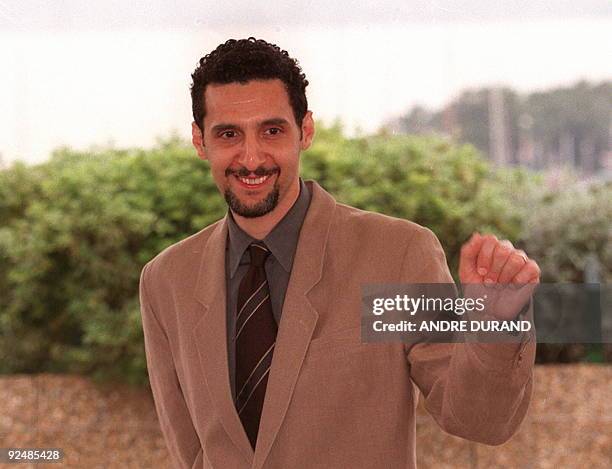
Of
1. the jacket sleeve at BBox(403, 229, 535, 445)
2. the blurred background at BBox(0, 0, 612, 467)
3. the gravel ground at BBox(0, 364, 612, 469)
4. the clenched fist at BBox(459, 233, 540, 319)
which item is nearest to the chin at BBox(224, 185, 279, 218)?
the jacket sleeve at BBox(403, 229, 535, 445)

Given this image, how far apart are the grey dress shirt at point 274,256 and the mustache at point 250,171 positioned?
9 cm

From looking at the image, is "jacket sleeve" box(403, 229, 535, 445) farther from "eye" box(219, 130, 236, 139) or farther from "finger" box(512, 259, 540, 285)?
"eye" box(219, 130, 236, 139)

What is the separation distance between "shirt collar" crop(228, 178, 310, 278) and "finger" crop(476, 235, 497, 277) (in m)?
0.59

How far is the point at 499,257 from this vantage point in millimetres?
1377

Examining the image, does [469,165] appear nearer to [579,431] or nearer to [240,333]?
[579,431]

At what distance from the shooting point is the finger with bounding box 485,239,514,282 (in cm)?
138

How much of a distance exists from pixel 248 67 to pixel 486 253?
710mm

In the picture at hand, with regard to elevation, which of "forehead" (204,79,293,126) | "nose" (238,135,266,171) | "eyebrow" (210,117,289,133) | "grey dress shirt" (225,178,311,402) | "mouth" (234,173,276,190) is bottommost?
"grey dress shirt" (225,178,311,402)

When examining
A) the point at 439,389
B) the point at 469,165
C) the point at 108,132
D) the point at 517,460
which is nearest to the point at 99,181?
the point at 108,132

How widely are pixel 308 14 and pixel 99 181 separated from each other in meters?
0.99

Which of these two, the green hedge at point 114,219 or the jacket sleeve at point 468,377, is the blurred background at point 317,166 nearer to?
the green hedge at point 114,219

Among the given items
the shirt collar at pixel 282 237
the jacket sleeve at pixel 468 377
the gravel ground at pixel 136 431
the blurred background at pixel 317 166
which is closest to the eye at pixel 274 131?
the shirt collar at pixel 282 237

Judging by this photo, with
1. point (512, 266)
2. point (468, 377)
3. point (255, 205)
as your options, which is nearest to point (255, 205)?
point (255, 205)

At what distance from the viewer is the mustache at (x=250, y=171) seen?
1.89 meters
